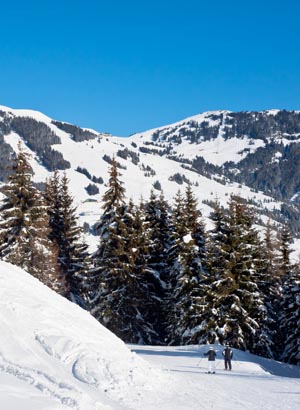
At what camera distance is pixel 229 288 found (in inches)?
1275

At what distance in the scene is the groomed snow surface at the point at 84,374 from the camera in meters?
14.8

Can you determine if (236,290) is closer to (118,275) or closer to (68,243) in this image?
(118,275)

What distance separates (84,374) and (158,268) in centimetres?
2031

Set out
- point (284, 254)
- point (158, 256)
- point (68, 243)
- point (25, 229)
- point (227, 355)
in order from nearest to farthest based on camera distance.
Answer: point (227, 355) → point (25, 229) → point (158, 256) → point (68, 243) → point (284, 254)

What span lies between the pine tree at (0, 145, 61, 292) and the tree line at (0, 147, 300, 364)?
67 millimetres

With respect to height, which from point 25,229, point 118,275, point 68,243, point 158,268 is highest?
point 25,229

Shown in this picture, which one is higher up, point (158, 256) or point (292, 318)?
point (158, 256)

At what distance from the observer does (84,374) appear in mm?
17422

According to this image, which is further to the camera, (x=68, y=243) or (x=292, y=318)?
(x=68, y=243)

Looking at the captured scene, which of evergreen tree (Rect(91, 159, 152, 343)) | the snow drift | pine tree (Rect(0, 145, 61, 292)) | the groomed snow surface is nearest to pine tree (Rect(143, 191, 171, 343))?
evergreen tree (Rect(91, 159, 152, 343))

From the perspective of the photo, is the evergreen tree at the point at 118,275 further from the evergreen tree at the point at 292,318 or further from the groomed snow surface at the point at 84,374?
the evergreen tree at the point at 292,318

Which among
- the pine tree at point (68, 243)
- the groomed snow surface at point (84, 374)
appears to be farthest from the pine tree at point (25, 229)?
the groomed snow surface at point (84, 374)

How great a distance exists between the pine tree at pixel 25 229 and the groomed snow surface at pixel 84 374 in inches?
334

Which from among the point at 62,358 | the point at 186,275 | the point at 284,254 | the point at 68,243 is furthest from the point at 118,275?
the point at 284,254
